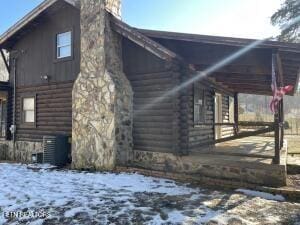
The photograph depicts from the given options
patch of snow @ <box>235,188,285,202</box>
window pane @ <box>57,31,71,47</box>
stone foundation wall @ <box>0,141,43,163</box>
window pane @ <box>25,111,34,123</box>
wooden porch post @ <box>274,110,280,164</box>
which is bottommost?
patch of snow @ <box>235,188,285,202</box>

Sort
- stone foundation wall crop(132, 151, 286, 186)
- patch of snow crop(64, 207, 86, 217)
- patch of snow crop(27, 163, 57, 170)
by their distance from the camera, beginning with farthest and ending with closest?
1. patch of snow crop(27, 163, 57, 170)
2. stone foundation wall crop(132, 151, 286, 186)
3. patch of snow crop(64, 207, 86, 217)

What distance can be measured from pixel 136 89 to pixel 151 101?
803mm

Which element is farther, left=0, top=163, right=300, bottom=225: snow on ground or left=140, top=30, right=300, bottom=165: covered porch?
left=140, top=30, right=300, bottom=165: covered porch

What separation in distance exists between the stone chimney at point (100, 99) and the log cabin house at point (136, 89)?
0.12 feet

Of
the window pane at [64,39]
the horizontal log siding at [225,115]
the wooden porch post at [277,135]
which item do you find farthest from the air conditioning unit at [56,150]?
the horizontal log siding at [225,115]

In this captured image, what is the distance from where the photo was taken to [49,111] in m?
13.4

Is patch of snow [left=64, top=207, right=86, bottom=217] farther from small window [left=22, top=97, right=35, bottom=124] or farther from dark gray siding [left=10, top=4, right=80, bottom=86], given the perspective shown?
small window [left=22, top=97, right=35, bottom=124]

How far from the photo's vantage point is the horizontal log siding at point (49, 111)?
12.7 metres

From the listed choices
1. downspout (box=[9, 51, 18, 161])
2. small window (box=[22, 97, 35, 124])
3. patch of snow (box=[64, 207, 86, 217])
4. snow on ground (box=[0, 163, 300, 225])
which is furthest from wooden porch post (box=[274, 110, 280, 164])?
downspout (box=[9, 51, 18, 161])

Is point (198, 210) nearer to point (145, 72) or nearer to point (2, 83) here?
point (145, 72)

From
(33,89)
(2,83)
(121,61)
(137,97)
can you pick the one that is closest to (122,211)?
(137,97)

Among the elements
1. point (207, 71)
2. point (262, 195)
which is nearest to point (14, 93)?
point (207, 71)

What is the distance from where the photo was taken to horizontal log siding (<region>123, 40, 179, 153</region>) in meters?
9.86

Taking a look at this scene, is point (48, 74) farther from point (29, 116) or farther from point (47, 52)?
point (29, 116)
